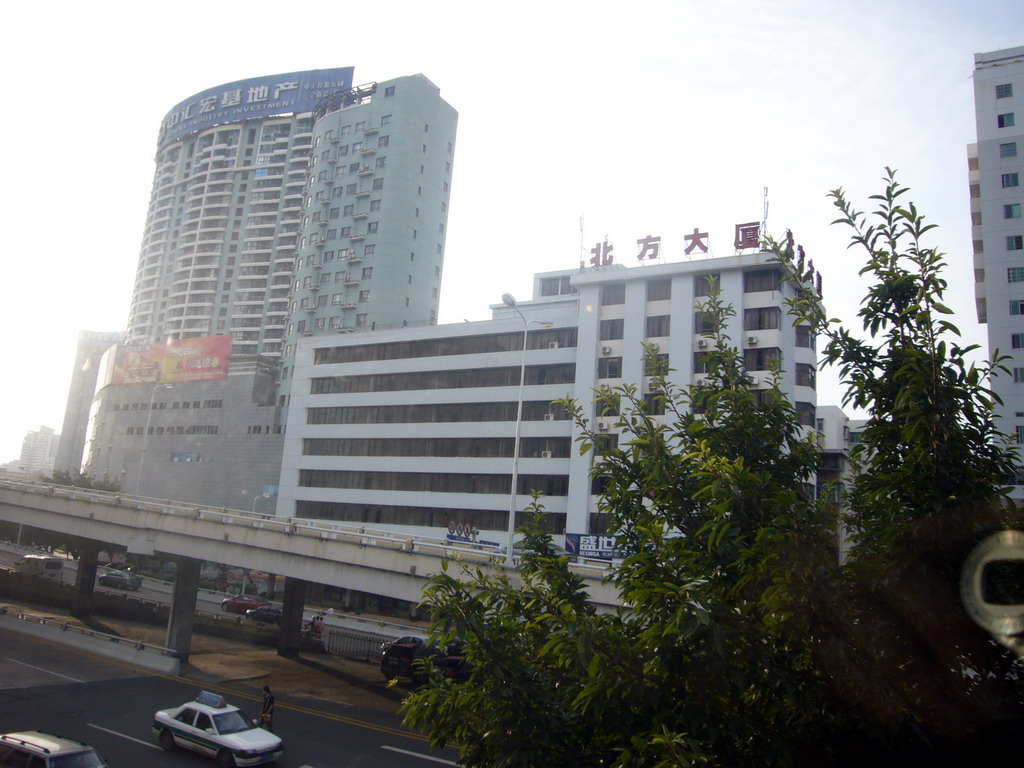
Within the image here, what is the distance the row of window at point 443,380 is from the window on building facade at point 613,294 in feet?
17.7

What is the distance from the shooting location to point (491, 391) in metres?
54.8

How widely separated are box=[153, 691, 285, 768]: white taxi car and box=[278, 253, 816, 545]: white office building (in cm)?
2409

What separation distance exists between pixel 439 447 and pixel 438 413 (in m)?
2.77

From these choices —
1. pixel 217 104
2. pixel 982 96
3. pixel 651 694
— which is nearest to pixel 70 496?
pixel 651 694

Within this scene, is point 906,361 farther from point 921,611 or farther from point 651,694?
point 651,694

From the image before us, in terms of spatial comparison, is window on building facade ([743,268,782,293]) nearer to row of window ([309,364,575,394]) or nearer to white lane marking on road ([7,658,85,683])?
row of window ([309,364,575,394])

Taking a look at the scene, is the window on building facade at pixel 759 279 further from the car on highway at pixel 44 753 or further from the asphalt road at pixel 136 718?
the car on highway at pixel 44 753

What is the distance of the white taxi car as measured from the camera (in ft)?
65.2

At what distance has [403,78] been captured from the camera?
8738cm

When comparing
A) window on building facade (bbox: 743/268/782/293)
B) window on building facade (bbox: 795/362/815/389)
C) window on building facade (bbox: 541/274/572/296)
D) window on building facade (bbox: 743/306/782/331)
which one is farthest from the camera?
window on building facade (bbox: 541/274/572/296)

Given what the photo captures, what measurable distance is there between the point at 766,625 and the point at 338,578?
25.8m

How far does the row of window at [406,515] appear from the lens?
52.6m

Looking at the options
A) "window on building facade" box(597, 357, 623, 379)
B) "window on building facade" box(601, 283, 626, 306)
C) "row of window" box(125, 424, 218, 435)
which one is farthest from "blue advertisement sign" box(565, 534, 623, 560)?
"row of window" box(125, 424, 218, 435)

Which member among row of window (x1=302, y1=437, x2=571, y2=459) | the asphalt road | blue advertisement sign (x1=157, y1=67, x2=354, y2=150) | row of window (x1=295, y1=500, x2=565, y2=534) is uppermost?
blue advertisement sign (x1=157, y1=67, x2=354, y2=150)
